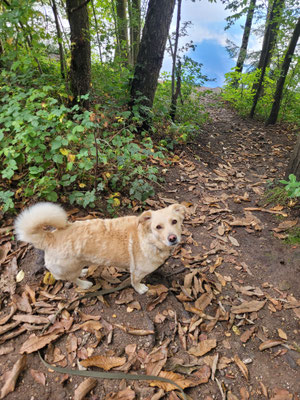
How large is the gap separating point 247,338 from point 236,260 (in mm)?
1240

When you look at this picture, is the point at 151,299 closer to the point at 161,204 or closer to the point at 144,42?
the point at 161,204

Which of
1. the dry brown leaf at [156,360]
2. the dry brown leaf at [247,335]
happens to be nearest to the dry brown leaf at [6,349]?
the dry brown leaf at [156,360]

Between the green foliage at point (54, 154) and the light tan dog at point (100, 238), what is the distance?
35.2 inches

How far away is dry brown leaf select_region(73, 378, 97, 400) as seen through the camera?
2.05 metres

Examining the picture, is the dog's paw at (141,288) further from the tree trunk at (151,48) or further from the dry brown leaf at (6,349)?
the tree trunk at (151,48)

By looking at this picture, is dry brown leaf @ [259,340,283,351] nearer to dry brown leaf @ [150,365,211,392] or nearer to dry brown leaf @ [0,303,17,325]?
dry brown leaf @ [150,365,211,392]

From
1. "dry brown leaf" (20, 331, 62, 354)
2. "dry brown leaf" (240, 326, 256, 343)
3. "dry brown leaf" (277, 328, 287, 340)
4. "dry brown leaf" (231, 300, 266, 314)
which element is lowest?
"dry brown leaf" (20, 331, 62, 354)

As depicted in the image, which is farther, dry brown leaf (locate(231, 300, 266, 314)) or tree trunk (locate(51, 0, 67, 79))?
tree trunk (locate(51, 0, 67, 79))

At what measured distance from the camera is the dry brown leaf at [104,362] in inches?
90.5

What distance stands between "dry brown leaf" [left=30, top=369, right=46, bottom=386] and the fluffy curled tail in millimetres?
1288

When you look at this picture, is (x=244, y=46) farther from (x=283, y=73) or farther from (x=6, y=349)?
(x=6, y=349)

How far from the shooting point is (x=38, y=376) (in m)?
2.17

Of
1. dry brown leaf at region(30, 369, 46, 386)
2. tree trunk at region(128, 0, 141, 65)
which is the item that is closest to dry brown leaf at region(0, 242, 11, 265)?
dry brown leaf at region(30, 369, 46, 386)

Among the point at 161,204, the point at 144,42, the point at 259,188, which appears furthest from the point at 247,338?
the point at 144,42
